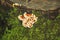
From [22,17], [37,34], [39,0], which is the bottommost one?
[37,34]

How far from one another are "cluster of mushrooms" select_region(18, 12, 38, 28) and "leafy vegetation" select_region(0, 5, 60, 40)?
3 centimetres

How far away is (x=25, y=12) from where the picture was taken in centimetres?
192

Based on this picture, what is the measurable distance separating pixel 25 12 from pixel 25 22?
0.33 feet

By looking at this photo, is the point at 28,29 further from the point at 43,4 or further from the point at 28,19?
the point at 43,4

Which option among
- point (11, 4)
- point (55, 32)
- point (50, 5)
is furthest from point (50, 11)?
point (11, 4)

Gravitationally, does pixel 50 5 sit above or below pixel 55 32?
above

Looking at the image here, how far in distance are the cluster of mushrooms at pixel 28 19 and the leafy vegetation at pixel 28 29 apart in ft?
0.09

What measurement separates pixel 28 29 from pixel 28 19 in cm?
9

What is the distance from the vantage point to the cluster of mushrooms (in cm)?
187

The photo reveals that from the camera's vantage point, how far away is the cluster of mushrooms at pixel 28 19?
6.13ft

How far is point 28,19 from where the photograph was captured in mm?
1874

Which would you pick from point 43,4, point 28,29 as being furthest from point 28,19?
point 43,4

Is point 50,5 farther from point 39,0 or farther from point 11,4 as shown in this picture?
point 11,4

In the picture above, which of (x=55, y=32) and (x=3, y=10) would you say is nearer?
(x=55, y=32)
